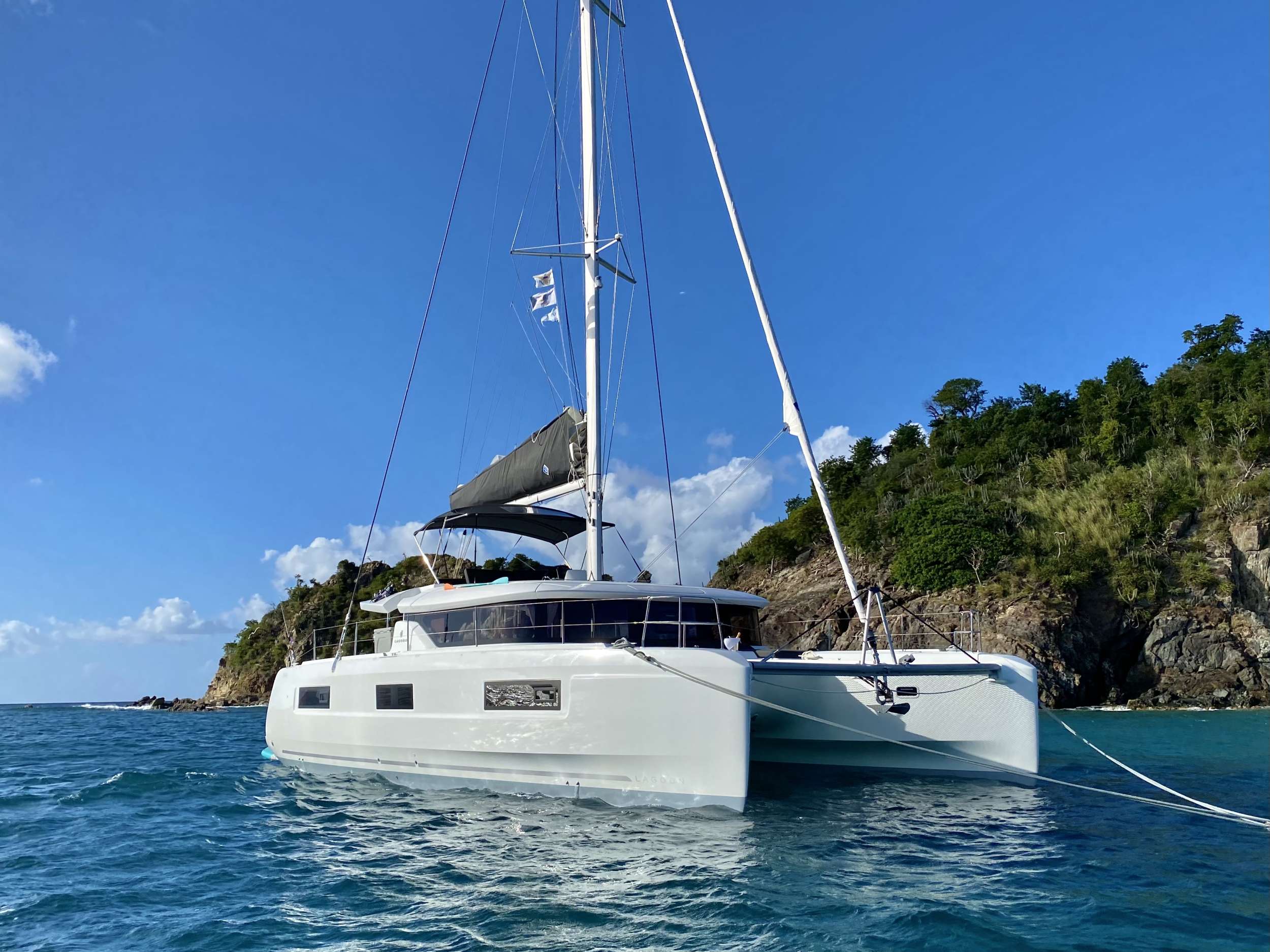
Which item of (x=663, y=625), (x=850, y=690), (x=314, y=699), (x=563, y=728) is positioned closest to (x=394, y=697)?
(x=314, y=699)

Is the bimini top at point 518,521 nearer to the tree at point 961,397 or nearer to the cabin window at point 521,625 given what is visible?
the cabin window at point 521,625

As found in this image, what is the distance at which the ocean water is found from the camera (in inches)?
204

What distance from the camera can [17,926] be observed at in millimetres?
5688

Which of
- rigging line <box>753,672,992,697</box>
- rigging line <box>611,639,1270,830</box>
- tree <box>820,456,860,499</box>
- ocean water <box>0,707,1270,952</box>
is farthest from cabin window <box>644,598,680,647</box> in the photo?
tree <box>820,456,860,499</box>

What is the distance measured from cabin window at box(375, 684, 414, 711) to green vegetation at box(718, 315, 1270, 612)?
1007 inches

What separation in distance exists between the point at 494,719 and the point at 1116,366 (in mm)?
46671

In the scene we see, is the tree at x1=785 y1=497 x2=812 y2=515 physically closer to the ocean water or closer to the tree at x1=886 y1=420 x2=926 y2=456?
the tree at x1=886 y1=420 x2=926 y2=456

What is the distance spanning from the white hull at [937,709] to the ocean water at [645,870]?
1.34 feet

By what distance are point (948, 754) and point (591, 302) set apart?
7.85m

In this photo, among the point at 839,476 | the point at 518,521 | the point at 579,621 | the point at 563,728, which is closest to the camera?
the point at 563,728

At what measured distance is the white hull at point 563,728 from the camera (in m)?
7.96

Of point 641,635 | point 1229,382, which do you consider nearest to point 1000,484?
point 1229,382

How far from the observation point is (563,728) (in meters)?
8.63

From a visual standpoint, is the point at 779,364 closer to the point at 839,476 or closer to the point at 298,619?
the point at 839,476
